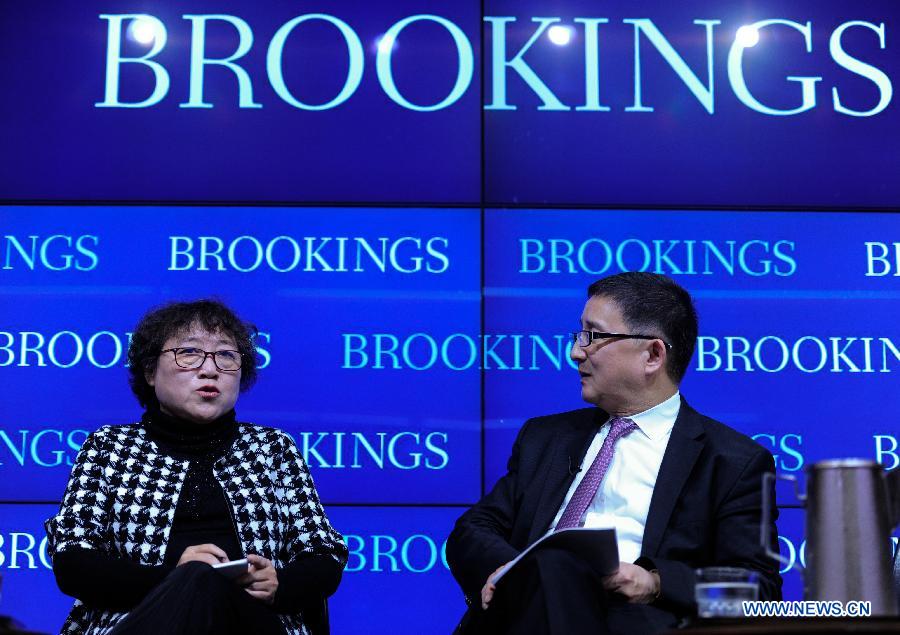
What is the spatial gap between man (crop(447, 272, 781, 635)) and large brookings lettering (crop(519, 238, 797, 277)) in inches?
30.3

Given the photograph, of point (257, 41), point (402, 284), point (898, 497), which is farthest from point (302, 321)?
point (898, 497)

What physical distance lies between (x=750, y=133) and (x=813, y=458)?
3.50 ft

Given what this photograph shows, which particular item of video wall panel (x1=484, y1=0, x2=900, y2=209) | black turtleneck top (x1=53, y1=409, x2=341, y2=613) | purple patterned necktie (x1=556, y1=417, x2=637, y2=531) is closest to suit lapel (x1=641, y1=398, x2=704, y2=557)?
purple patterned necktie (x1=556, y1=417, x2=637, y2=531)

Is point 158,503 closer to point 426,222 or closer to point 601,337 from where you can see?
point 601,337

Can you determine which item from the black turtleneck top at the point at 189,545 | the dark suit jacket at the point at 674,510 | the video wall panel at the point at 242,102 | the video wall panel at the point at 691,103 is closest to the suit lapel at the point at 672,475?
the dark suit jacket at the point at 674,510

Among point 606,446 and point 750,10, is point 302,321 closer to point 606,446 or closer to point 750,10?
point 606,446

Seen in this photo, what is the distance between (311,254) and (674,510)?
1.60 metres

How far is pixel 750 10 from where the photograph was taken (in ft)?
14.2

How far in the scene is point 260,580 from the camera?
2914 mm

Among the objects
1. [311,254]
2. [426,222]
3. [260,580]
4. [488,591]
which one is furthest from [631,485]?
[311,254]

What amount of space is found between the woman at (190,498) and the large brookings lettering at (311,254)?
722 mm

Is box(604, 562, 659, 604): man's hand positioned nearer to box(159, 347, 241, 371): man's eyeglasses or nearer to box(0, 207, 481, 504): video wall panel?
box(159, 347, 241, 371): man's eyeglasses

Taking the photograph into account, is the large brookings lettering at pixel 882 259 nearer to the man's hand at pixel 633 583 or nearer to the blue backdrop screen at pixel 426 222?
the blue backdrop screen at pixel 426 222

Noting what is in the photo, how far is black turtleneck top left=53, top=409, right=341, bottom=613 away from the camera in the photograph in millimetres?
2896
